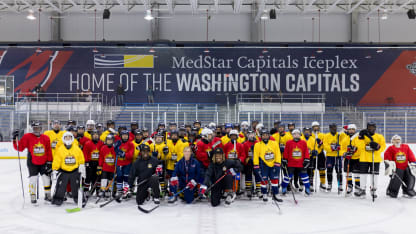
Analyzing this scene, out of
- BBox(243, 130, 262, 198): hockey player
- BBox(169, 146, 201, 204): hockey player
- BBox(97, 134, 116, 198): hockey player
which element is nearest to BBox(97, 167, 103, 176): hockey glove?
BBox(97, 134, 116, 198): hockey player

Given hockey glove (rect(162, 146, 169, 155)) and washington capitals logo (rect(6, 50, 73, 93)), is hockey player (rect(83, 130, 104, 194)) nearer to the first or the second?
hockey glove (rect(162, 146, 169, 155))

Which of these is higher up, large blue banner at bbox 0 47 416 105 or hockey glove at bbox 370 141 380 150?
large blue banner at bbox 0 47 416 105

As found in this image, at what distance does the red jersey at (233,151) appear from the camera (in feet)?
25.9

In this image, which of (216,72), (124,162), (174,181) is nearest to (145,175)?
(174,181)

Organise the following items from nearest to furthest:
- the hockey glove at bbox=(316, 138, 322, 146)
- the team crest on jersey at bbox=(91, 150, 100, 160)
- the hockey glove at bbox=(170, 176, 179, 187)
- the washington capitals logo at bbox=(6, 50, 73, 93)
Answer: the hockey glove at bbox=(170, 176, 179, 187), the team crest on jersey at bbox=(91, 150, 100, 160), the hockey glove at bbox=(316, 138, 322, 146), the washington capitals logo at bbox=(6, 50, 73, 93)

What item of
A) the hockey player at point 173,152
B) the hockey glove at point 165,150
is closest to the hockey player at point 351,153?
the hockey player at point 173,152

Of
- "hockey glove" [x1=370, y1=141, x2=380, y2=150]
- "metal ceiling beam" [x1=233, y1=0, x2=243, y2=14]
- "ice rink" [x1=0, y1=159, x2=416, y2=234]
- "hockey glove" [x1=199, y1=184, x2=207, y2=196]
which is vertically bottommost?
"ice rink" [x1=0, y1=159, x2=416, y2=234]

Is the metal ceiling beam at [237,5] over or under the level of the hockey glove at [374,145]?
over

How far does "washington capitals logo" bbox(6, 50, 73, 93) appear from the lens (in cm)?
2366

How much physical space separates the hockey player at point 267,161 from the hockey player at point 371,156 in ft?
6.21

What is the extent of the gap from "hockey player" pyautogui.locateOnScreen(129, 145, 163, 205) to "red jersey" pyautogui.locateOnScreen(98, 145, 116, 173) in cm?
67

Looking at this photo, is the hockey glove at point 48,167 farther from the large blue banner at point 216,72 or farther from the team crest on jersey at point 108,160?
the large blue banner at point 216,72

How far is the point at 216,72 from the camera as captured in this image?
23.8 meters

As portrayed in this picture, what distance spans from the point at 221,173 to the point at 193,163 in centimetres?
58
